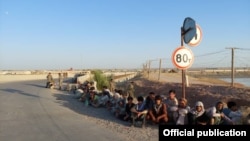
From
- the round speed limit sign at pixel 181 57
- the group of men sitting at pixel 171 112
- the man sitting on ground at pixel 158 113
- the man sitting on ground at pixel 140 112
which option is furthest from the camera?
the man sitting on ground at pixel 140 112

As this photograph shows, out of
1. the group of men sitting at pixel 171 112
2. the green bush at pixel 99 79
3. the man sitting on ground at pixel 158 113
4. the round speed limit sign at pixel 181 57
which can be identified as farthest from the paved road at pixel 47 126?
the green bush at pixel 99 79

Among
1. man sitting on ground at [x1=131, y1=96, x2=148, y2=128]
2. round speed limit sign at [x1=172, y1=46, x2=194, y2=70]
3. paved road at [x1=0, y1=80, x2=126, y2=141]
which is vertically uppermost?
round speed limit sign at [x1=172, y1=46, x2=194, y2=70]

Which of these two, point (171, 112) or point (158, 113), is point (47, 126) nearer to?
point (158, 113)

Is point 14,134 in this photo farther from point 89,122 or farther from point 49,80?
point 49,80

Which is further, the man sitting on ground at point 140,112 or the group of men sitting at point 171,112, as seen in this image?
the man sitting on ground at point 140,112

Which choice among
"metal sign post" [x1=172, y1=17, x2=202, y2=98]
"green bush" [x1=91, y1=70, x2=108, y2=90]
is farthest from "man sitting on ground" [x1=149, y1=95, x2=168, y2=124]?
"green bush" [x1=91, y1=70, x2=108, y2=90]

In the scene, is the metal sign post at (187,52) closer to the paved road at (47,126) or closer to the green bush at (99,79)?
the paved road at (47,126)

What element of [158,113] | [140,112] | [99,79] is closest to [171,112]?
[158,113]

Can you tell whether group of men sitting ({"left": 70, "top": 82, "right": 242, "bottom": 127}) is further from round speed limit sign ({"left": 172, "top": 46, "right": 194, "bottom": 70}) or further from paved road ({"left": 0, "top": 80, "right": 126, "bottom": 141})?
paved road ({"left": 0, "top": 80, "right": 126, "bottom": 141})

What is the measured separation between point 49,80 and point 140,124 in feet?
67.6

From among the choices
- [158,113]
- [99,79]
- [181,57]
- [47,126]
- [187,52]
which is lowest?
[47,126]

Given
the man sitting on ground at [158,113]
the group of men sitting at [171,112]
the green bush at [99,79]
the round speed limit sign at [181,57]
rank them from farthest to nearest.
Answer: the green bush at [99,79] < the man sitting on ground at [158,113] < the group of men sitting at [171,112] < the round speed limit sign at [181,57]

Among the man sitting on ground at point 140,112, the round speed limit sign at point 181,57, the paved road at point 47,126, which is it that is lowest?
the paved road at point 47,126

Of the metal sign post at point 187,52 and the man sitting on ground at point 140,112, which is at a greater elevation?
the metal sign post at point 187,52
